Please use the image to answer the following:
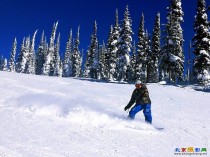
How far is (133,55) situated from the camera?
7631 cm

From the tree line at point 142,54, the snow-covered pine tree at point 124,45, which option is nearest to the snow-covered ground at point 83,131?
the tree line at point 142,54

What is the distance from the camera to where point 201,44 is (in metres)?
42.2

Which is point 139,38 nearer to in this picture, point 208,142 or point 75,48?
point 75,48

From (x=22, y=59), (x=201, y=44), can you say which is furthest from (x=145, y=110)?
(x=22, y=59)

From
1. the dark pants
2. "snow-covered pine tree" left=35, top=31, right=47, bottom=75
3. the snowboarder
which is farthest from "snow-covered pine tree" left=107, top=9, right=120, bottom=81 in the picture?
the dark pants

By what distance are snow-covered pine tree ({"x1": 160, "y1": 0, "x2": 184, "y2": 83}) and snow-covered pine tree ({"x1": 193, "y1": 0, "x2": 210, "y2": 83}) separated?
317cm

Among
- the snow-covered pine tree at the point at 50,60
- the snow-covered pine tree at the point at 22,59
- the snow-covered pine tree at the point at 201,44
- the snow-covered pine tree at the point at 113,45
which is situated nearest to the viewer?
the snow-covered pine tree at the point at 201,44

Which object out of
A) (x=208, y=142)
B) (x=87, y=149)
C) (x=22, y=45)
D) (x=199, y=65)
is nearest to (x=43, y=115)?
(x=87, y=149)

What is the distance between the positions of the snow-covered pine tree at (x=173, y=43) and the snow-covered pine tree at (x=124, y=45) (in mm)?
12613

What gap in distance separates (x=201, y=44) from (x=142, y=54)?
18352mm

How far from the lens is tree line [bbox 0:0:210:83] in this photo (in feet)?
139

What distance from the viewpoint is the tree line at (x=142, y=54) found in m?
42.4

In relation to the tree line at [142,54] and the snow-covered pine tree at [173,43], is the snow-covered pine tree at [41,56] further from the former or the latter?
the snow-covered pine tree at [173,43]

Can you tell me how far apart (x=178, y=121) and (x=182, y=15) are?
35656 mm
